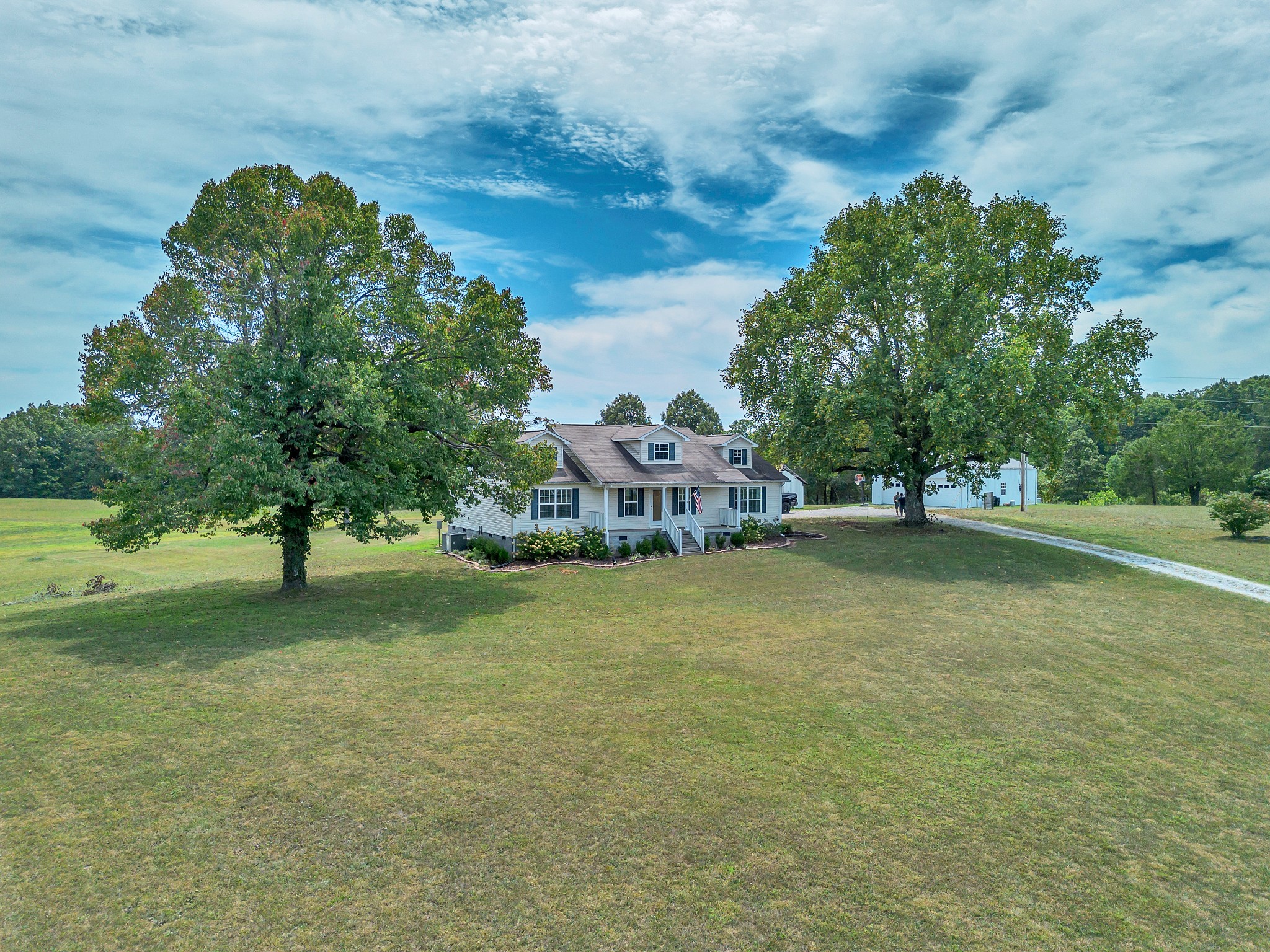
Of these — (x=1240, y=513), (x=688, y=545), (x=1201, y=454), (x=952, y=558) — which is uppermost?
(x=1201, y=454)

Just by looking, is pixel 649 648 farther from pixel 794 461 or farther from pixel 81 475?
pixel 81 475

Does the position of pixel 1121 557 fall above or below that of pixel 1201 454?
below

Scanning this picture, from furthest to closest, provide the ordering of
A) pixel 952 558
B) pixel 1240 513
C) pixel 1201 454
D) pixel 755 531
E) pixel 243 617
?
1. pixel 1201 454
2. pixel 755 531
3. pixel 1240 513
4. pixel 952 558
5. pixel 243 617

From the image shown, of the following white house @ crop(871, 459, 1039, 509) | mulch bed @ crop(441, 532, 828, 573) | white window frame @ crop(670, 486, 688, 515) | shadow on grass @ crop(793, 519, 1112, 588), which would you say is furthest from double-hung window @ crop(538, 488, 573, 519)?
white house @ crop(871, 459, 1039, 509)

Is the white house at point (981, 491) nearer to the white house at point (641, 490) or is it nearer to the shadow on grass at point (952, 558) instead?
the white house at point (641, 490)

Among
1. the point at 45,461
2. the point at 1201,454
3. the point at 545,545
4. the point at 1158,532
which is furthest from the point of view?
the point at 45,461

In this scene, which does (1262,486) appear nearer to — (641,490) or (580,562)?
(641,490)

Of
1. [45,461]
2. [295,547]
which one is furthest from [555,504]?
[45,461]
